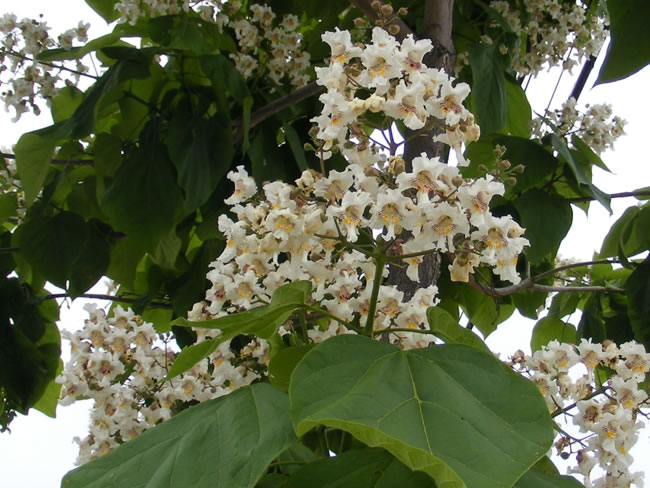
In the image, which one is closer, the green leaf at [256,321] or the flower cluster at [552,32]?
the green leaf at [256,321]

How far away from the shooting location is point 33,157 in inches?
46.7

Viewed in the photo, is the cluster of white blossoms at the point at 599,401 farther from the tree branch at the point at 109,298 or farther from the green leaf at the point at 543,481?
the tree branch at the point at 109,298

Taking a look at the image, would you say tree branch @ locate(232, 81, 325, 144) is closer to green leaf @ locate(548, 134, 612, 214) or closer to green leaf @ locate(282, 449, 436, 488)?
green leaf @ locate(548, 134, 612, 214)

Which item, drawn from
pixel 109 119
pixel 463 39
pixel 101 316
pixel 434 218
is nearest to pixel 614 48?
pixel 434 218

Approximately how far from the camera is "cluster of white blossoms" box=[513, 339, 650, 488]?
0.71 m

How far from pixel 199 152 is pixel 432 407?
0.85 metres

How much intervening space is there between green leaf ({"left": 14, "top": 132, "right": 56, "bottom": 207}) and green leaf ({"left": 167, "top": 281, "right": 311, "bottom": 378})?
69cm

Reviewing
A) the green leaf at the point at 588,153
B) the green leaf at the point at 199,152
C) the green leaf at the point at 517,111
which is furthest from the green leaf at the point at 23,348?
the green leaf at the point at 588,153

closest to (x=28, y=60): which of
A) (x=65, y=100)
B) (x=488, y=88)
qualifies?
(x=65, y=100)

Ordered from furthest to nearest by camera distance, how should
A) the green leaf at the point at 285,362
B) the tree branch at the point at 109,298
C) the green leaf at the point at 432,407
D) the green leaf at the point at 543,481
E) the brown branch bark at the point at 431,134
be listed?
the tree branch at the point at 109,298
the brown branch bark at the point at 431,134
the green leaf at the point at 285,362
the green leaf at the point at 543,481
the green leaf at the point at 432,407

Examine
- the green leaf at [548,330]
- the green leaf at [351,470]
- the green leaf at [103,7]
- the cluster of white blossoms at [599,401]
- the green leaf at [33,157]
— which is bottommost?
the green leaf at [351,470]

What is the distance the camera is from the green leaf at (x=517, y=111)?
143cm

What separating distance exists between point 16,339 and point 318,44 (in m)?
0.82

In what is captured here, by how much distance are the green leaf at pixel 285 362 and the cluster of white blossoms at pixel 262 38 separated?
0.87m
